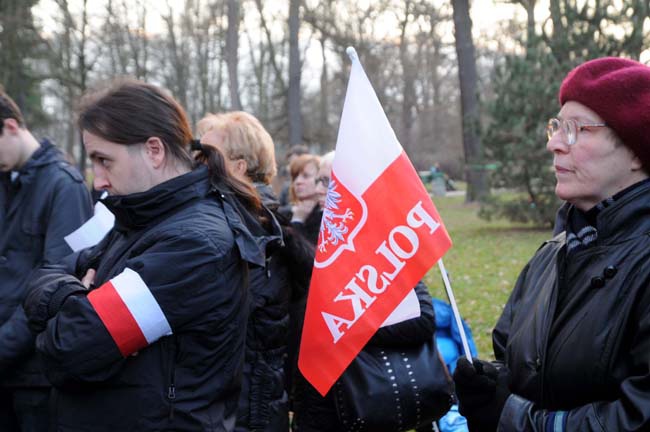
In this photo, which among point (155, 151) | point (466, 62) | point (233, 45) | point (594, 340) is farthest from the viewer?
point (233, 45)

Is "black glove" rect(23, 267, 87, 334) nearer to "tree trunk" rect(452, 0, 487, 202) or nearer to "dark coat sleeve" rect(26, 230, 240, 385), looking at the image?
"dark coat sleeve" rect(26, 230, 240, 385)

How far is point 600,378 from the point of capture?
192cm

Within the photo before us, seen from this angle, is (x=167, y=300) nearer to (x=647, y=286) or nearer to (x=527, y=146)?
(x=647, y=286)

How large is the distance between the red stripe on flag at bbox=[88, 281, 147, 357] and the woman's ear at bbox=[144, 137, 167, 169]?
1.58 feet

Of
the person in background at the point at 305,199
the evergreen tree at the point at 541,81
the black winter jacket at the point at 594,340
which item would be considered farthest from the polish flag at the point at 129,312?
the evergreen tree at the point at 541,81

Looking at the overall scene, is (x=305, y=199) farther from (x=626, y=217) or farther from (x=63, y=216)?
(x=626, y=217)

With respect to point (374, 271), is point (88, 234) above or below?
below

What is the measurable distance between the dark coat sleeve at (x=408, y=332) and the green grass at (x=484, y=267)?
3.30 meters

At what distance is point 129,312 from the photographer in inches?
85.3

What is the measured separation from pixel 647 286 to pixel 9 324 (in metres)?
2.41

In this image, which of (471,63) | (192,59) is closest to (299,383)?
(471,63)

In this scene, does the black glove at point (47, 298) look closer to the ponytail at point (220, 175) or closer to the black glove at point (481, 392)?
the ponytail at point (220, 175)

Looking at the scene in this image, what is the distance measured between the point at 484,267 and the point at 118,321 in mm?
10146

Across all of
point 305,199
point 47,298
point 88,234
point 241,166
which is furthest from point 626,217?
point 305,199
